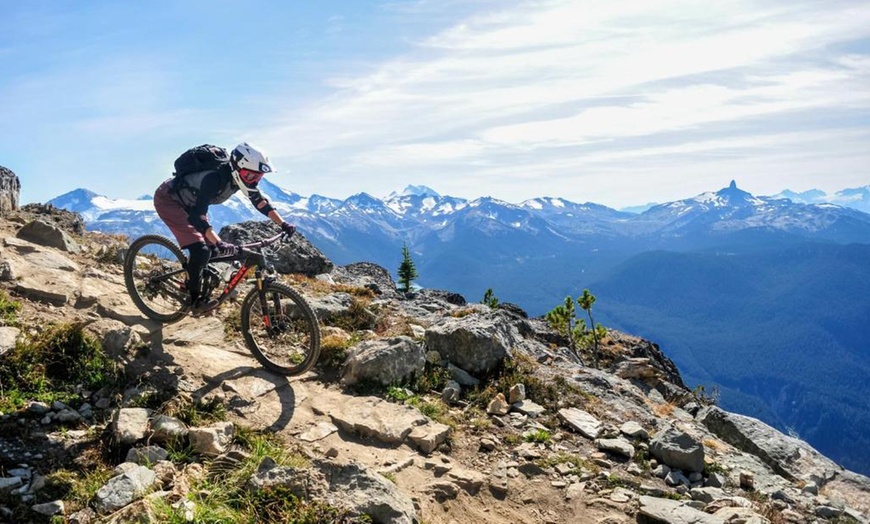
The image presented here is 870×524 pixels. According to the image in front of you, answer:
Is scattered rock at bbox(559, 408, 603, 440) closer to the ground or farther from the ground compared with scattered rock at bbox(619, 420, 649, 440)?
farther from the ground

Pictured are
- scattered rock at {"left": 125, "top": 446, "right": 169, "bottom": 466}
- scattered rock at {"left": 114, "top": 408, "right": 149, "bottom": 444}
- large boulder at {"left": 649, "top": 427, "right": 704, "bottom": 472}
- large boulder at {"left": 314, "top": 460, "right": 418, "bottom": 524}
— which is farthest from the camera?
large boulder at {"left": 649, "top": 427, "right": 704, "bottom": 472}

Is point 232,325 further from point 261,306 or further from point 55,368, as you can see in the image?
point 55,368

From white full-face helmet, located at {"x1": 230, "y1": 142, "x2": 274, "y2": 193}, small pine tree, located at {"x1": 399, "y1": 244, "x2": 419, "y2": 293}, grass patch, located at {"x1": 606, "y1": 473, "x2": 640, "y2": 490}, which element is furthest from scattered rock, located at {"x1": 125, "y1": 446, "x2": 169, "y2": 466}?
small pine tree, located at {"x1": 399, "y1": 244, "x2": 419, "y2": 293}

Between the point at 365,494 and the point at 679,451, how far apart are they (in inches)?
227

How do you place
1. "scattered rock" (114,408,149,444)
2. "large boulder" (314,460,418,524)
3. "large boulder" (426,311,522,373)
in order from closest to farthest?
"large boulder" (314,460,418,524)
"scattered rock" (114,408,149,444)
"large boulder" (426,311,522,373)

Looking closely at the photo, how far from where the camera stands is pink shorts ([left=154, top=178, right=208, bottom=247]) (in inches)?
397

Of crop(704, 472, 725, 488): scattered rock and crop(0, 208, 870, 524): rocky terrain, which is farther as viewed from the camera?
crop(704, 472, 725, 488): scattered rock

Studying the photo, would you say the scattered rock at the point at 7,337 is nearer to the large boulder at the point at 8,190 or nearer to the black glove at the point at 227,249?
the black glove at the point at 227,249

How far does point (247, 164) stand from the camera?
963cm

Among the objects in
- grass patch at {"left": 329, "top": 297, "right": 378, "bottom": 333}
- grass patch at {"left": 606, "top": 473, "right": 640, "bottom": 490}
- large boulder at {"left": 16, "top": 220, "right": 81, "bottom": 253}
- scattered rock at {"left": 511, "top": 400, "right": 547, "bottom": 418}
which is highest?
large boulder at {"left": 16, "top": 220, "right": 81, "bottom": 253}

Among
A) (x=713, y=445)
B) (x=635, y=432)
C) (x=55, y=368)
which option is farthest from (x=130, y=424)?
(x=713, y=445)

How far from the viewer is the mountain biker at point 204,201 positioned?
970cm

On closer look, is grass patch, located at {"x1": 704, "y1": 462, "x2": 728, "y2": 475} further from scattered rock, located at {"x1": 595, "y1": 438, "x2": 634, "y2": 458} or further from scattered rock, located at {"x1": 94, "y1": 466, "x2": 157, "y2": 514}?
scattered rock, located at {"x1": 94, "y1": 466, "x2": 157, "y2": 514}

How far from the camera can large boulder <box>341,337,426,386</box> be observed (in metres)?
9.91
